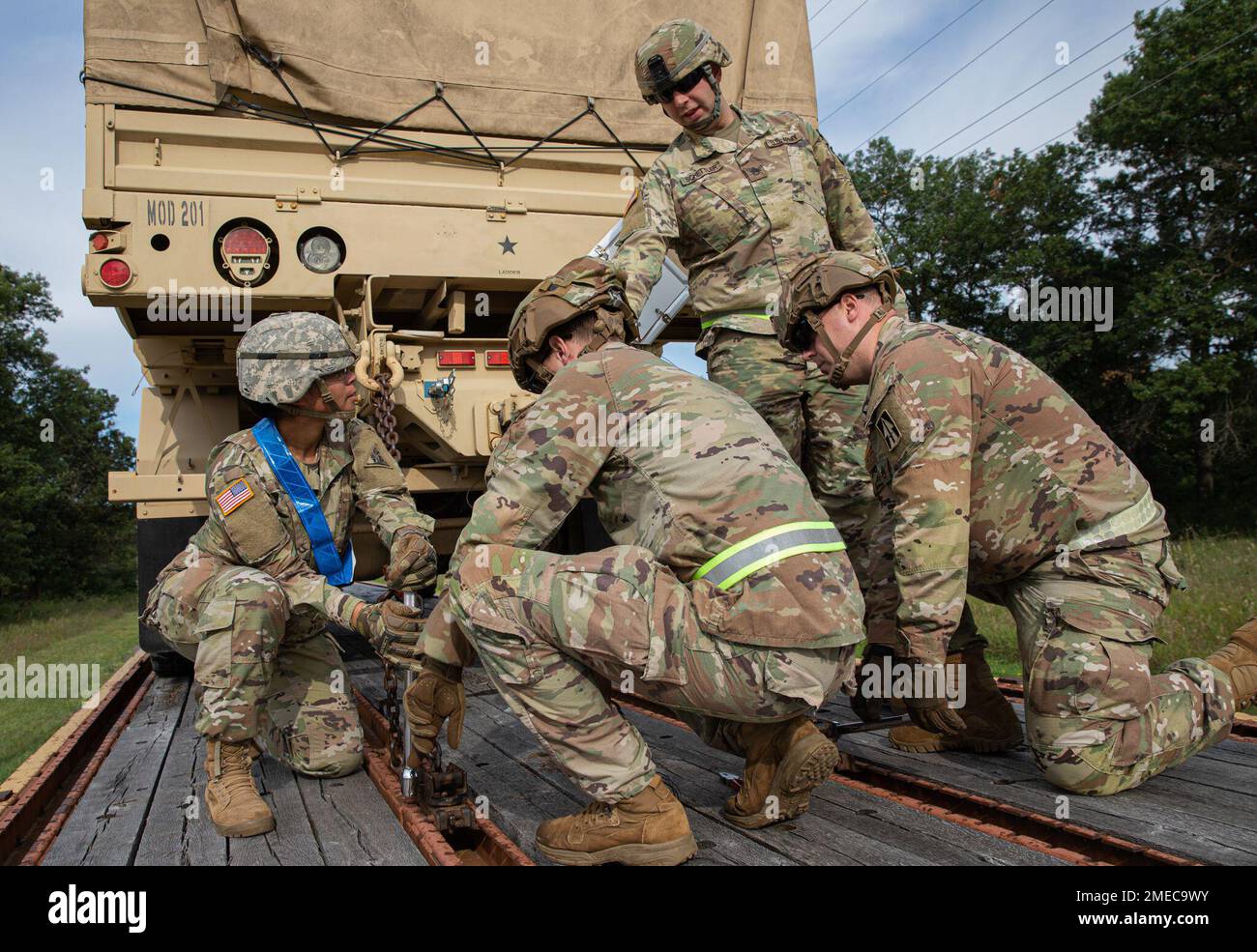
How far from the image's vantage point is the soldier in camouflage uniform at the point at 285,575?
293cm

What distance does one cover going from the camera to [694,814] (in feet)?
8.57

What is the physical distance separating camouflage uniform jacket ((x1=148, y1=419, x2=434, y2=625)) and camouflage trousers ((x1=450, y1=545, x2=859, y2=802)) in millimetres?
914

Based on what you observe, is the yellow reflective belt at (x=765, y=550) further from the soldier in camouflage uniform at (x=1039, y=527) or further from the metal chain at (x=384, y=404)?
the metal chain at (x=384, y=404)

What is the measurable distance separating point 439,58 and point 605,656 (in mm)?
3619

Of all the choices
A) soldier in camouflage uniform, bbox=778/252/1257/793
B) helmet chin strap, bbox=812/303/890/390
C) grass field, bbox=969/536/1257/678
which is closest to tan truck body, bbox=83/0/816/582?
helmet chin strap, bbox=812/303/890/390

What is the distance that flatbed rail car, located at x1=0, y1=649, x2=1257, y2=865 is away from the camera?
229 cm

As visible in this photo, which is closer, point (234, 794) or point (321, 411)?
point (234, 794)

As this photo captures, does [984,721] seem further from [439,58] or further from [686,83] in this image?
[439,58]

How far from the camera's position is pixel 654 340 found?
5488 mm

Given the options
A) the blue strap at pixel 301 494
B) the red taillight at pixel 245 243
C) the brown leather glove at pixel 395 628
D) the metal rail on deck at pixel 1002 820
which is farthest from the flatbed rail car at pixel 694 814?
the red taillight at pixel 245 243

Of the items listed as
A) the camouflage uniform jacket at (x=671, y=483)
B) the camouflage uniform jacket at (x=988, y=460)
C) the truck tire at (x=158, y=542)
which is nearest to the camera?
the camouflage uniform jacket at (x=671, y=483)

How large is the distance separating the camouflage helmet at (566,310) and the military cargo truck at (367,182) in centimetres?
181

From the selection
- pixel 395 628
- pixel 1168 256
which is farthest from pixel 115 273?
pixel 1168 256
